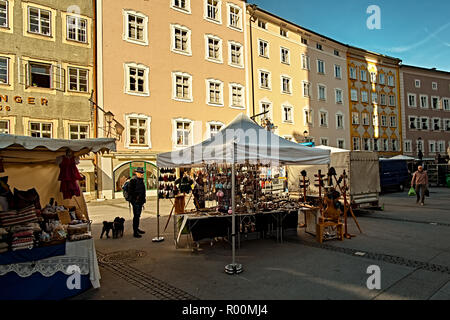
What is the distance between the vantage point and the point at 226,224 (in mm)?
7234

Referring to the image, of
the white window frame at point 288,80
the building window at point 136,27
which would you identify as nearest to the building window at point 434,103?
the white window frame at point 288,80

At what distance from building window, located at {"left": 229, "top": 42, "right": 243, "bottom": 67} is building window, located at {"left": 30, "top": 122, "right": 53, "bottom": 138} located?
14.8 m

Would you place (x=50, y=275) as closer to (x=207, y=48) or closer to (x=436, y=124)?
(x=207, y=48)

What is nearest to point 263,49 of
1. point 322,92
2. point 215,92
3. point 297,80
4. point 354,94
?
point 297,80

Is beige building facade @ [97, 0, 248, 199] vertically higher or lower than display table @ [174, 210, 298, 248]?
higher

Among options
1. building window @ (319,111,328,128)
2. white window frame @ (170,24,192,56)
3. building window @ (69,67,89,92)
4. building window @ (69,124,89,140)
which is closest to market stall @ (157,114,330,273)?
building window @ (69,124,89,140)

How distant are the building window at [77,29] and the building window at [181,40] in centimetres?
593

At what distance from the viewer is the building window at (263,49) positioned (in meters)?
26.1

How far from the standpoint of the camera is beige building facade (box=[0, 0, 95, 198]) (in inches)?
626

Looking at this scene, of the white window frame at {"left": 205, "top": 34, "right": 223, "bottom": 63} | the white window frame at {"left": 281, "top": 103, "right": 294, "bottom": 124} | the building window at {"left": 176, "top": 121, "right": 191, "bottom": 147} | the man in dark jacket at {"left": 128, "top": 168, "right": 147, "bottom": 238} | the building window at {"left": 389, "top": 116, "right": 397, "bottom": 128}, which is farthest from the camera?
the building window at {"left": 389, "top": 116, "right": 397, "bottom": 128}

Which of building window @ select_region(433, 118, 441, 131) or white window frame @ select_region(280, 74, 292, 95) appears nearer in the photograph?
white window frame @ select_region(280, 74, 292, 95)

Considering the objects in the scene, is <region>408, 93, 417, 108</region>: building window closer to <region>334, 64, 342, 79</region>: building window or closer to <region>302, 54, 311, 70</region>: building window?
<region>334, 64, 342, 79</region>: building window

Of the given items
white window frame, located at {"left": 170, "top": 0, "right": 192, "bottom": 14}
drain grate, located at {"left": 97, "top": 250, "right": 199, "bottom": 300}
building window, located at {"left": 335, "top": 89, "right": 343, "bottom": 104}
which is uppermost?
white window frame, located at {"left": 170, "top": 0, "right": 192, "bottom": 14}

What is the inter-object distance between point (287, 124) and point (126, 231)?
2157 centimetres
